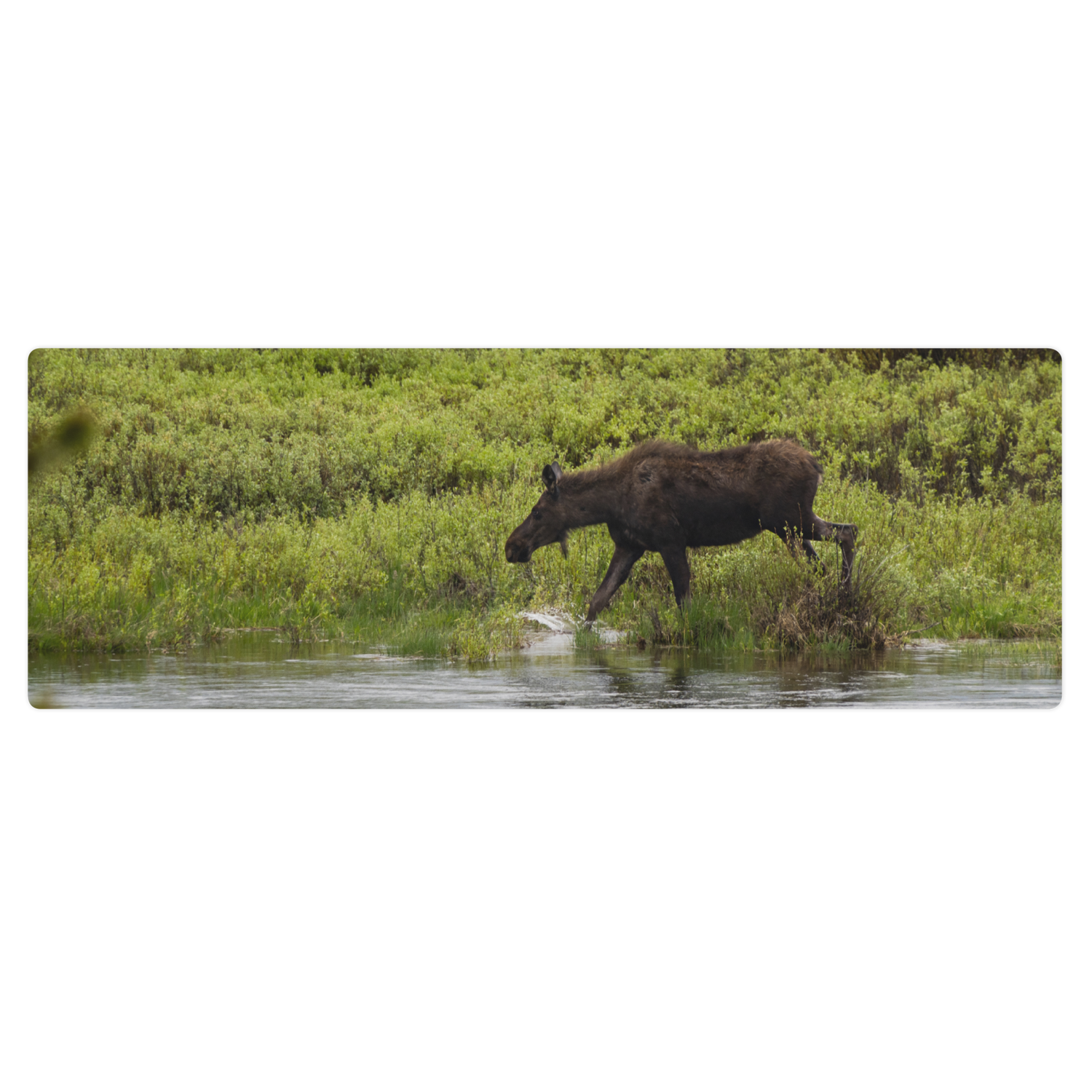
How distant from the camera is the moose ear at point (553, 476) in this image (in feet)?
31.2

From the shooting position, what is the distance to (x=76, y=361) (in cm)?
879

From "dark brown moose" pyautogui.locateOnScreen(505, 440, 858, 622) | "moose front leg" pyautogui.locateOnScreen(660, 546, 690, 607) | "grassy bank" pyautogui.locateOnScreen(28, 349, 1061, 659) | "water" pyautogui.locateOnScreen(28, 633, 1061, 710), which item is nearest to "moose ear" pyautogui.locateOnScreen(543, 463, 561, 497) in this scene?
"dark brown moose" pyautogui.locateOnScreen(505, 440, 858, 622)

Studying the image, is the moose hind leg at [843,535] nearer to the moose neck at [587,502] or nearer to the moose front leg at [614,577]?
the moose front leg at [614,577]

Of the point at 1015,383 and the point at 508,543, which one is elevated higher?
the point at 1015,383

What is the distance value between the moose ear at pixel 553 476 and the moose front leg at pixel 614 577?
0.67 m

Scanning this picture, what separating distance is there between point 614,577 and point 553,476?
2.87ft

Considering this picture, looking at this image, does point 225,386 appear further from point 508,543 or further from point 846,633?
point 846,633

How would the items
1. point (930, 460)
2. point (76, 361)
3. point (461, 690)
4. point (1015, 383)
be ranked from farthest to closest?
1. point (930, 460)
2. point (1015, 383)
3. point (76, 361)
4. point (461, 690)

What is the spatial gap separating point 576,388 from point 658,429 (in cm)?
69

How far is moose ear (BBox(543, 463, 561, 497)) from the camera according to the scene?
31.2 ft

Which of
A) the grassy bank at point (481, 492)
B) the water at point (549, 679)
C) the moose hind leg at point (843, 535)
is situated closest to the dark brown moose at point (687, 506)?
the moose hind leg at point (843, 535)

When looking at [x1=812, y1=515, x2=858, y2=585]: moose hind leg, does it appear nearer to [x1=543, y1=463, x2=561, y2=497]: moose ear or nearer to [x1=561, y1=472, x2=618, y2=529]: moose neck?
[x1=561, y1=472, x2=618, y2=529]: moose neck

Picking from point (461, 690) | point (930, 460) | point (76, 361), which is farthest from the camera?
→ point (930, 460)

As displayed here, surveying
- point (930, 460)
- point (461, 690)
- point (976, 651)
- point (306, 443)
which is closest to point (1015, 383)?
point (930, 460)
